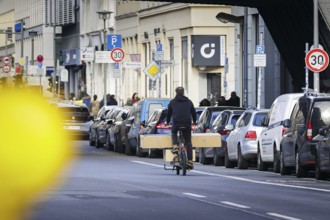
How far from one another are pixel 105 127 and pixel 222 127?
13.0 meters

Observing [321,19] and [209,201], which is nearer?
[209,201]

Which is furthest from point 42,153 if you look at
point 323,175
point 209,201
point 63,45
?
point 63,45

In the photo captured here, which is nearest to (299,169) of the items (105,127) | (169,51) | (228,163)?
(228,163)

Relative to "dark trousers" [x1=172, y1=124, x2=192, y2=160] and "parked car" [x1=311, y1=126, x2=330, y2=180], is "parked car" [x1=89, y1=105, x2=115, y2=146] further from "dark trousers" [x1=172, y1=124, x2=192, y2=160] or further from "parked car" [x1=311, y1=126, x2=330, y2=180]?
"parked car" [x1=311, y1=126, x2=330, y2=180]

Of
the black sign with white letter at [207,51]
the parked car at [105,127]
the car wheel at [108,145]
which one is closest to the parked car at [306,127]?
the car wheel at [108,145]

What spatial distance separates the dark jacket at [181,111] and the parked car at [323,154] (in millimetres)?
2893

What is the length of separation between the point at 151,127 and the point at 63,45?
77.0m

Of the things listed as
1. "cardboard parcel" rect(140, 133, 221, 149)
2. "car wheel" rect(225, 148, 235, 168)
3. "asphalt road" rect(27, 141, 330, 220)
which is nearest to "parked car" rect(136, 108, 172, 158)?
"car wheel" rect(225, 148, 235, 168)

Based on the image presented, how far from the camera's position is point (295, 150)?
93.4 ft

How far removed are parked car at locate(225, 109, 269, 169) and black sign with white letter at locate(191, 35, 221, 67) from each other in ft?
106

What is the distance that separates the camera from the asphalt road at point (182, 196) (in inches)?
627

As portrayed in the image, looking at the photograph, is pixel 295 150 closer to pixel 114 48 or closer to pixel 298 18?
pixel 298 18

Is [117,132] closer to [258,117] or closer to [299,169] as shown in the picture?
[258,117]

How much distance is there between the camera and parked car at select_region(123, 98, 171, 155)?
42.3 m
